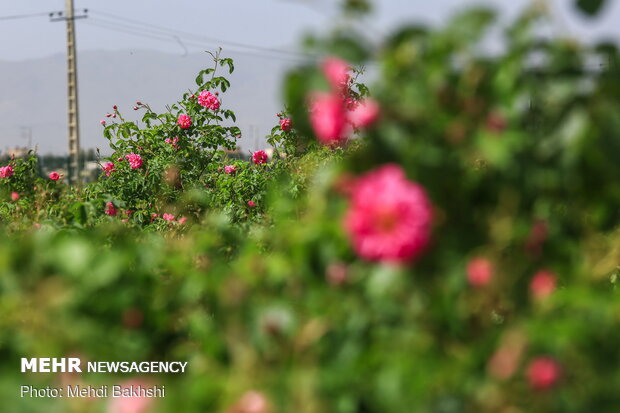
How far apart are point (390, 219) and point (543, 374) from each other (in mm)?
479

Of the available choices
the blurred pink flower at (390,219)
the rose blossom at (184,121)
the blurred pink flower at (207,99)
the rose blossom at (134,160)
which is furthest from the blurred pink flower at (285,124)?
the blurred pink flower at (390,219)

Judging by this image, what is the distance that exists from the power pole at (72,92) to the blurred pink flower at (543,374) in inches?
907

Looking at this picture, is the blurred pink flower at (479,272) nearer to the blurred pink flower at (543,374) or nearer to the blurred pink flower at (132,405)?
the blurred pink flower at (543,374)

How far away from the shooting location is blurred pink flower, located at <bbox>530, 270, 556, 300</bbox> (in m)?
Answer: 1.99

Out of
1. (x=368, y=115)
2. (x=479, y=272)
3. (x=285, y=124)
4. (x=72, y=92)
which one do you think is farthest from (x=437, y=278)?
(x=72, y=92)

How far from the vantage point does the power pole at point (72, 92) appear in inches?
948

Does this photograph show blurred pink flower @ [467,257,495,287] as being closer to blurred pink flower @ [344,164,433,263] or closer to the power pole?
blurred pink flower @ [344,164,433,263]

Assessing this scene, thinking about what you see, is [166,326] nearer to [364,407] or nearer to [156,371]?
[156,371]

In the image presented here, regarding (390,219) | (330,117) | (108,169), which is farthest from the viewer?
(108,169)

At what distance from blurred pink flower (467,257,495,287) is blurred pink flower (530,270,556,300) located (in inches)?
6.5

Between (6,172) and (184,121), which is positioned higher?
(184,121)

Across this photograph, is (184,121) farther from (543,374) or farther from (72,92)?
(72,92)

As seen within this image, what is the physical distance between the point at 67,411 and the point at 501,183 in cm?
118

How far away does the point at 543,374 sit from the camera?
183 centimetres
